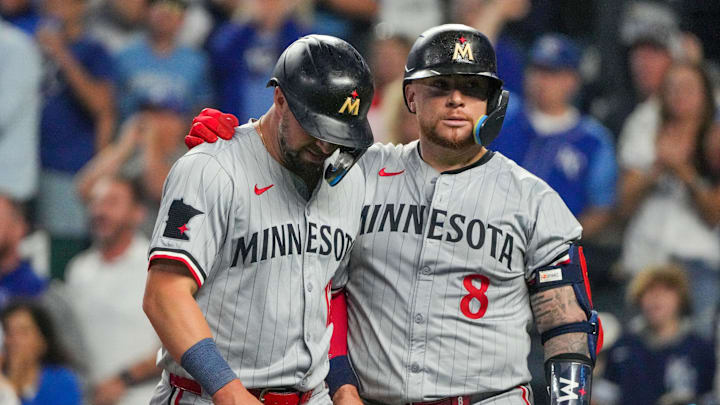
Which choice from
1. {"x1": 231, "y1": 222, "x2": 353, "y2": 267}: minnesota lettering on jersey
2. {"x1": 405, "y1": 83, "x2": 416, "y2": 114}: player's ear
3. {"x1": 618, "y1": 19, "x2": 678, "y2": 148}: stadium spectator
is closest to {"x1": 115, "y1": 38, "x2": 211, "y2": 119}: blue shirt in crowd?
{"x1": 618, "y1": 19, "x2": 678, "y2": 148}: stadium spectator

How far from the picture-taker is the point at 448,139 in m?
3.44

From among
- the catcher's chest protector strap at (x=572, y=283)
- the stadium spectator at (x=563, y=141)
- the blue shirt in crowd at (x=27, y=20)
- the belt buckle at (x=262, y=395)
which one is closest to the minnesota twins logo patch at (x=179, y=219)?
the belt buckle at (x=262, y=395)

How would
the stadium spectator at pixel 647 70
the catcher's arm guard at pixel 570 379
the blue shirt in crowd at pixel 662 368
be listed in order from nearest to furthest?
the catcher's arm guard at pixel 570 379 → the blue shirt in crowd at pixel 662 368 → the stadium spectator at pixel 647 70

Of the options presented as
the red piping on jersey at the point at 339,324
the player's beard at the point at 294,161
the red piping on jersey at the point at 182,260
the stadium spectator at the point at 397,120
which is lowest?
the red piping on jersey at the point at 339,324

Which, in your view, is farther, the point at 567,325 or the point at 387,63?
the point at 387,63

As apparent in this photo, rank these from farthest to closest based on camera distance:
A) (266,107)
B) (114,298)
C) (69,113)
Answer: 1. (69,113)
2. (266,107)
3. (114,298)

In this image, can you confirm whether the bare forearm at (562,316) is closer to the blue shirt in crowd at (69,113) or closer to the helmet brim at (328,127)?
the helmet brim at (328,127)

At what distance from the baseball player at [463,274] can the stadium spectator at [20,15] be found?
440 centimetres

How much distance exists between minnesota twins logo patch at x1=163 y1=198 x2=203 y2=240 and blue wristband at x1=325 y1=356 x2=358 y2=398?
81 cm

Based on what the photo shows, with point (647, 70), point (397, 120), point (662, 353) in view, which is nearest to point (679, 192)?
point (647, 70)

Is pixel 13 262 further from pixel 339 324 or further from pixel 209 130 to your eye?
pixel 209 130

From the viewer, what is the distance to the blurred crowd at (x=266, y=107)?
6398mm

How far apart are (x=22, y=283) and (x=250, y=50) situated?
215 cm

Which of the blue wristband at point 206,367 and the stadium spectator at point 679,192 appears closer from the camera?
the blue wristband at point 206,367
